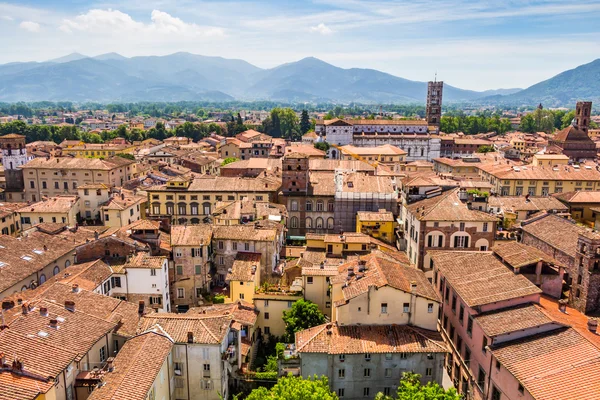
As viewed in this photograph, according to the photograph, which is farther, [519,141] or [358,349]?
[519,141]

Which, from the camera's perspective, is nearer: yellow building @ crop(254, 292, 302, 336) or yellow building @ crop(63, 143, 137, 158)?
yellow building @ crop(254, 292, 302, 336)

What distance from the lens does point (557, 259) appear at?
4678cm

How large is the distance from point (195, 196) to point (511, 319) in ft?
174

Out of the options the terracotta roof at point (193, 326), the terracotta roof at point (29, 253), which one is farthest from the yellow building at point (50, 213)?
the terracotta roof at point (193, 326)

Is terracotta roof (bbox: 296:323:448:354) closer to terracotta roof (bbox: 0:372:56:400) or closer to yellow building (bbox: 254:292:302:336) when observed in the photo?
yellow building (bbox: 254:292:302:336)

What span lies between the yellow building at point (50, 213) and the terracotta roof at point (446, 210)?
47.3 metres

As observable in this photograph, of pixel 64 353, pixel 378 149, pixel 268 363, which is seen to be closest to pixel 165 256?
pixel 268 363

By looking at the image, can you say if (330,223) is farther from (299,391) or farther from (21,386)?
(21,386)

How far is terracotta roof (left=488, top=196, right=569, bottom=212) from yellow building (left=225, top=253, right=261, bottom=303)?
1466 inches

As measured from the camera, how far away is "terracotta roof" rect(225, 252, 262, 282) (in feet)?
150

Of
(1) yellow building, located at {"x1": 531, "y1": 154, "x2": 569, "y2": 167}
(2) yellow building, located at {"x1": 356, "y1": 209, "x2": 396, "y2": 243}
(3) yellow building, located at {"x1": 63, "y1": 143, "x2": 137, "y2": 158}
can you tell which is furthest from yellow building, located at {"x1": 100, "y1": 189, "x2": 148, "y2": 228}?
(1) yellow building, located at {"x1": 531, "y1": 154, "x2": 569, "y2": 167}

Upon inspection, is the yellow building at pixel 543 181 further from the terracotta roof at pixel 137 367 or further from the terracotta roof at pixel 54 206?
the terracotta roof at pixel 137 367

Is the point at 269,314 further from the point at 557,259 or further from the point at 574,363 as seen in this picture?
the point at 557,259

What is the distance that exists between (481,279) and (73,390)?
30.5m
